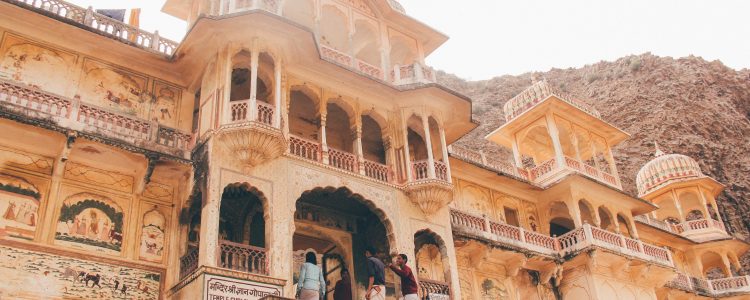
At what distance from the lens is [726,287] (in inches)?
1067

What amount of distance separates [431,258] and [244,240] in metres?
6.07

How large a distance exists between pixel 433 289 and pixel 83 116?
352 inches

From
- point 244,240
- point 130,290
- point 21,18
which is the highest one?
point 21,18

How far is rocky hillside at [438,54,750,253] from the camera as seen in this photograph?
4025 centimetres

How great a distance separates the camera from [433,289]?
615 inches

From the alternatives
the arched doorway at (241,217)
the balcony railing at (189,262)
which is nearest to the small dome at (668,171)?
the arched doorway at (241,217)

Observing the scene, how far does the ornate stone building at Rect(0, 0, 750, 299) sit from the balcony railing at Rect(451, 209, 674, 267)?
65mm

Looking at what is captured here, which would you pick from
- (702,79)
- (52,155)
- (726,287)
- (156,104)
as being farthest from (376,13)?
(702,79)

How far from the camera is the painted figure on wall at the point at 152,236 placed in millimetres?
13375

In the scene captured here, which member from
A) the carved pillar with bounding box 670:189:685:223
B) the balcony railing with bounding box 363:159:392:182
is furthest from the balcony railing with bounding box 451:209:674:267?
the carved pillar with bounding box 670:189:685:223

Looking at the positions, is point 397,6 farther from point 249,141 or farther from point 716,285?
point 716,285

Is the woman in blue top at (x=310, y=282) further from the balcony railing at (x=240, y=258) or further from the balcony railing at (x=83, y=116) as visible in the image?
the balcony railing at (x=83, y=116)

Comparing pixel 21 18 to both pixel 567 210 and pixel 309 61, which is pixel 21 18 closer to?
pixel 309 61

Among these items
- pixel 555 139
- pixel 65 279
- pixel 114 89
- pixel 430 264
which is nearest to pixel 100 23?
pixel 114 89
